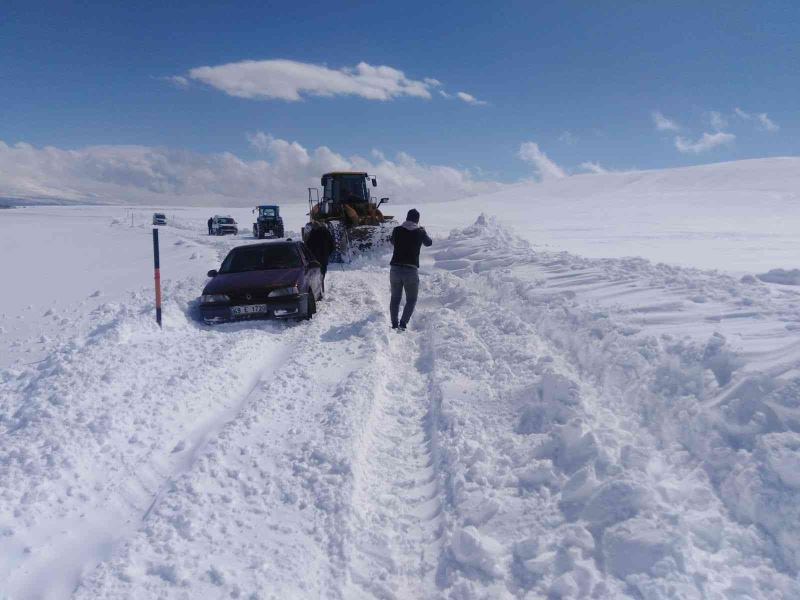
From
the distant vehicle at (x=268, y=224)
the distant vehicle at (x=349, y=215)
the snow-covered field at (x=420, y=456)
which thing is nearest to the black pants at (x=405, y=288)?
the snow-covered field at (x=420, y=456)

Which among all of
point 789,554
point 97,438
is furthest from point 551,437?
point 97,438

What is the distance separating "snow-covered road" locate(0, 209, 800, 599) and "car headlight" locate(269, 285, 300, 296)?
1.43m

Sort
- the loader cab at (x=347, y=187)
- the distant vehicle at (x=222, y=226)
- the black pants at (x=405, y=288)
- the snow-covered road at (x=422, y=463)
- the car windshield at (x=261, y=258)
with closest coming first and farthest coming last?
the snow-covered road at (x=422, y=463) < the black pants at (x=405, y=288) < the car windshield at (x=261, y=258) < the loader cab at (x=347, y=187) < the distant vehicle at (x=222, y=226)

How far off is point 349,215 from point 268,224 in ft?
47.6

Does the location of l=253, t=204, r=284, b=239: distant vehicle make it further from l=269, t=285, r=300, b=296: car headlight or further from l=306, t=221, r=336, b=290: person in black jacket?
l=269, t=285, r=300, b=296: car headlight

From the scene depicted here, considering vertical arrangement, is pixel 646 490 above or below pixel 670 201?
below

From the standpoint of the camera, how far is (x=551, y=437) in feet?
13.8

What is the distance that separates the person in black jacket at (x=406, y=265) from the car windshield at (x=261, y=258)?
2.15m

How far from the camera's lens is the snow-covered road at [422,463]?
2947 mm

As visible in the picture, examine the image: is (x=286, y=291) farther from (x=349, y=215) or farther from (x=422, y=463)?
(x=349, y=215)

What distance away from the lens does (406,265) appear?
8.30 m

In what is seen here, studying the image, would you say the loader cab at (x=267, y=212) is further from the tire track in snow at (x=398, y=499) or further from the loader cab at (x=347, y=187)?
the tire track in snow at (x=398, y=499)

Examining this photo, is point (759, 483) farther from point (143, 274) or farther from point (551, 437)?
point (143, 274)

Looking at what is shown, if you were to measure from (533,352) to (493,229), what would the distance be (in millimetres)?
13159
